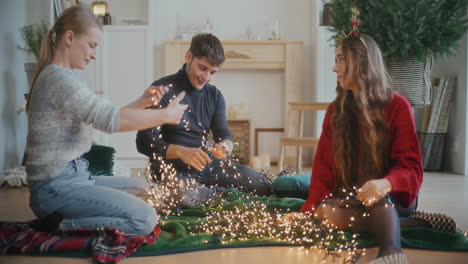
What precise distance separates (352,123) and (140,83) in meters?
4.11

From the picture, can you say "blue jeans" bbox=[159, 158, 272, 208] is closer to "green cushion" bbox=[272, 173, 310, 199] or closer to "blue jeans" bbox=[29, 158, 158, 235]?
"green cushion" bbox=[272, 173, 310, 199]

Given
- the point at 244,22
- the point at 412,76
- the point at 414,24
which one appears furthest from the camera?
the point at 244,22

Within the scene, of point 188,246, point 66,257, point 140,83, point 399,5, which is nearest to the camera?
point 66,257

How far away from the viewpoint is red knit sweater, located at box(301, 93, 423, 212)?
A: 2.11m

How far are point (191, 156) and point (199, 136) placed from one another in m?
0.56

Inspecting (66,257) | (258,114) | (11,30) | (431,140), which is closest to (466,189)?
(431,140)

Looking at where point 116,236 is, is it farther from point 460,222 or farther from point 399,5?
point 399,5

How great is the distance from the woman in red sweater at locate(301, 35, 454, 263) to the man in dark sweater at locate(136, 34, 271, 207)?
27.7 inches

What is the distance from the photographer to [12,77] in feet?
16.0

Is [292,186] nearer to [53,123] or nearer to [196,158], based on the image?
[196,158]

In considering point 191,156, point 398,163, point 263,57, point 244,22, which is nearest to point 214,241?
point 191,156

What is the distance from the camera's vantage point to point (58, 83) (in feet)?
6.61

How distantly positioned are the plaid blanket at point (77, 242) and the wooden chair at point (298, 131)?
313 cm

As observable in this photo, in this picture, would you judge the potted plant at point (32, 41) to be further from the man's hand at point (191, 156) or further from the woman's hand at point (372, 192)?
the woman's hand at point (372, 192)
